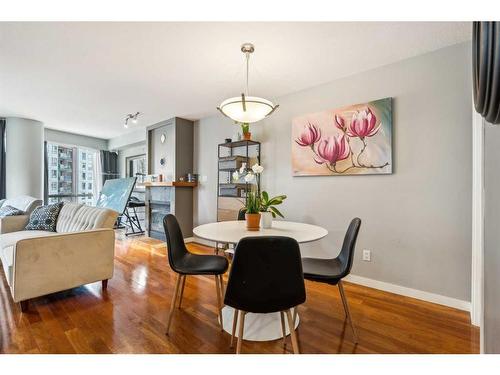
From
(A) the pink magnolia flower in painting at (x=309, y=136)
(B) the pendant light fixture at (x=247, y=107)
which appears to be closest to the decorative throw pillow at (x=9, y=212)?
(B) the pendant light fixture at (x=247, y=107)

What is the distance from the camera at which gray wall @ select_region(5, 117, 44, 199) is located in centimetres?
445

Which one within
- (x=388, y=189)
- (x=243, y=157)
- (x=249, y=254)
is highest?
(x=243, y=157)

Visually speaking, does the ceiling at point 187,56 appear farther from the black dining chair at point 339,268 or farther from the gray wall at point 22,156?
the black dining chair at point 339,268

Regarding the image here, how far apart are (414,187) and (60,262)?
3.25 metres

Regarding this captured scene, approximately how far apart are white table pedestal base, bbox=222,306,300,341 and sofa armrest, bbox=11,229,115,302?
1340 millimetres

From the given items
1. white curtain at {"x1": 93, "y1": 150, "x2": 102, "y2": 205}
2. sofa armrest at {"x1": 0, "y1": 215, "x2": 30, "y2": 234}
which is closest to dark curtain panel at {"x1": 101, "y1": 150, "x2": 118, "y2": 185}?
white curtain at {"x1": 93, "y1": 150, "x2": 102, "y2": 205}

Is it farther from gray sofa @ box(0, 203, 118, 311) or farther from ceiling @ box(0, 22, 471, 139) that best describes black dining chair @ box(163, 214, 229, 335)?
ceiling @ box(0, 22, 471, 139)

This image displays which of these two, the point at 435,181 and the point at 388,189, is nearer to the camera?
the point at 435,181

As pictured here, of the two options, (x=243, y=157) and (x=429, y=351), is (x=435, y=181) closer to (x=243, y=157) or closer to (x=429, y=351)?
(x=429, y=351)

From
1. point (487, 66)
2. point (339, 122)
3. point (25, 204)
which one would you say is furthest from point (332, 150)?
point (25, 204)

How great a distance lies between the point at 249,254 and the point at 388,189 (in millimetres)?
1884

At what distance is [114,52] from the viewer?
7.30 ft

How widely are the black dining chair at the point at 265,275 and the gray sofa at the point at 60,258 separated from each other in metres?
1.74
